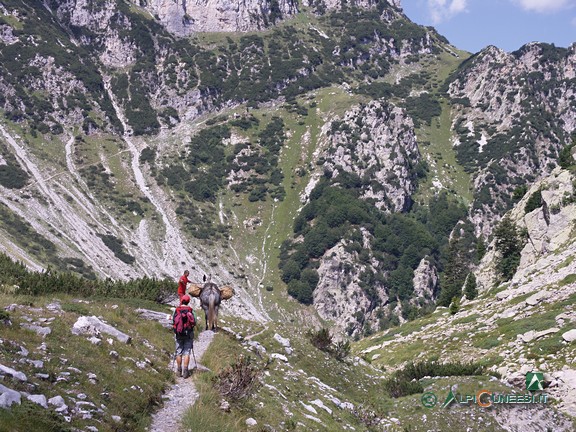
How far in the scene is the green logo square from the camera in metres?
23.4

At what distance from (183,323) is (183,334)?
31 cm

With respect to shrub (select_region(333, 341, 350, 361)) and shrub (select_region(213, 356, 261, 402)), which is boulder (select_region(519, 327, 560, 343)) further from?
shrub (select_region(213, 356, 261, 402))

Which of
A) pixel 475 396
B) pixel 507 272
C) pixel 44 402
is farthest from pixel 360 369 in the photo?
pixel 507 272

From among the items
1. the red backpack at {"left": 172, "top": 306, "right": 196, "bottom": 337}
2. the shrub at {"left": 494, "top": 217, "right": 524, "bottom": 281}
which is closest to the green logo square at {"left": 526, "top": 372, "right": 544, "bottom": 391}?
the red backpack at {"left": 172, "top": 306, "right": 196, "bottom": 337}

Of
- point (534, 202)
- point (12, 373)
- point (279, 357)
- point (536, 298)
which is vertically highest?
point (534, 202)

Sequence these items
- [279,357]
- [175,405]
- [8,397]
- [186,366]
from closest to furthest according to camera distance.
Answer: [8,397], [175,405], [186,366], [279,357]

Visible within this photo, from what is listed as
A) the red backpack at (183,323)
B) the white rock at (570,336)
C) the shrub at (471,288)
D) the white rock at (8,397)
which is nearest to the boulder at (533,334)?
the white rock at (570,336)

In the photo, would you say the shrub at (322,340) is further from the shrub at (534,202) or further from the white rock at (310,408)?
the shrub at (534,202)

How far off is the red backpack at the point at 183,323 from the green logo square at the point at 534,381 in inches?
658

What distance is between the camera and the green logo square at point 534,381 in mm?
23422

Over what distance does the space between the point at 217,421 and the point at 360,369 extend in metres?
17.5

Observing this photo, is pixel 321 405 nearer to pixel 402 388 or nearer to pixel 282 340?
pixel 282 340

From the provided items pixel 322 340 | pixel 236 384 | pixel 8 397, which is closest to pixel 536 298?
pixel 322 340

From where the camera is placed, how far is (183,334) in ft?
48.2
